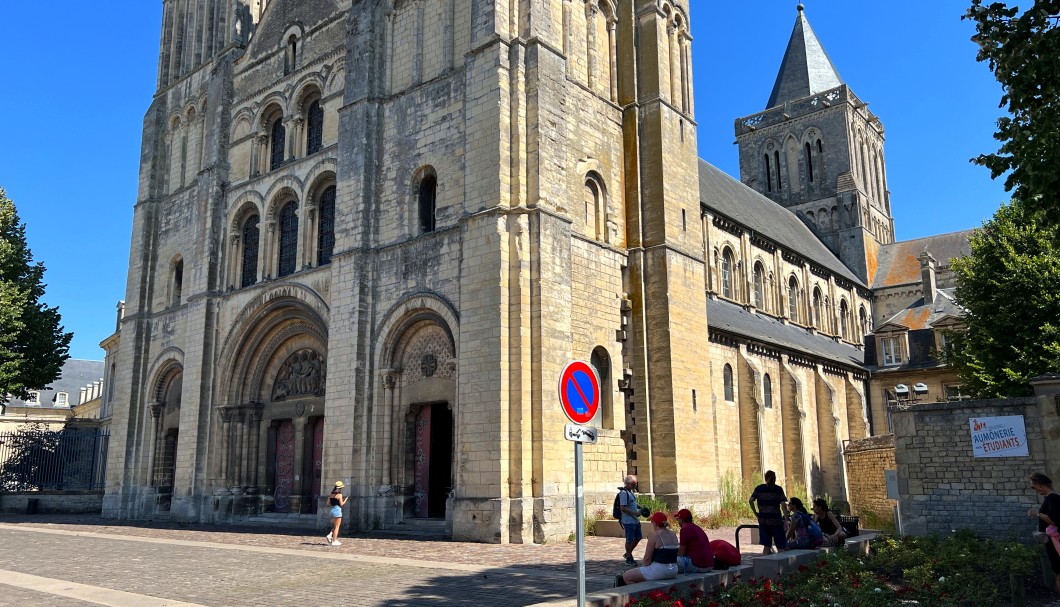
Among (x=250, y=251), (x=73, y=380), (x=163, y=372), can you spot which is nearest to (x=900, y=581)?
(x=250, y=251)

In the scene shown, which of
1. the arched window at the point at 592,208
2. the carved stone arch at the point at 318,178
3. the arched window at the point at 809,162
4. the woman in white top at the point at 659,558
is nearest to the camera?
the woman in white top at the point at 659,558

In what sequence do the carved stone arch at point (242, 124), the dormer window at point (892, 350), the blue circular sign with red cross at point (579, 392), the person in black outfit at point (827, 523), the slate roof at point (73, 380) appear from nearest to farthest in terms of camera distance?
the blue circular sign with red cross at point (579, 392), the person in black outfit at point (827, 523), the carved stone arch at point (242, 124), the dormer window at point (892, 350), the slate roof at point (73, 380)

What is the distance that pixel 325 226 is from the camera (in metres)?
22.6

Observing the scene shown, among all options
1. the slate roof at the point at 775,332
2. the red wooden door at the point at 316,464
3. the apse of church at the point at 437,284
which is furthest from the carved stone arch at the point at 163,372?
the slate roof at the point at 775,332

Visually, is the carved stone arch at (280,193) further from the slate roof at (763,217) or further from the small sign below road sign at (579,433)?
the small sign below road sign at (579,433)

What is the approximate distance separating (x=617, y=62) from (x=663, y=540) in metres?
16.1

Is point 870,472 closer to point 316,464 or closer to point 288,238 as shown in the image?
point 316,464

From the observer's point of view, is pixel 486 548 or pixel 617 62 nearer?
pixel 486 548

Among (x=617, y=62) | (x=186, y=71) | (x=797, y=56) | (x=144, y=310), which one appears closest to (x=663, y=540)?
(x=617, y=62)

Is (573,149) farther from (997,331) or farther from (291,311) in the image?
(997,331)

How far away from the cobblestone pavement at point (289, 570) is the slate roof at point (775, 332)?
340 inches

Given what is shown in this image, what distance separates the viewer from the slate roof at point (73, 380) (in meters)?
61.6

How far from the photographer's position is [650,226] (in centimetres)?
2067

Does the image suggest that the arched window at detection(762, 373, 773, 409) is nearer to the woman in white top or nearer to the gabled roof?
the gabled roof
